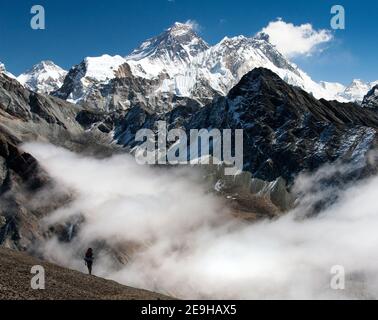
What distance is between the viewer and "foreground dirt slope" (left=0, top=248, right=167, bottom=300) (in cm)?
5466

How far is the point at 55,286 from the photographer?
2388 inches

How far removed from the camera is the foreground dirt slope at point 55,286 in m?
54.7

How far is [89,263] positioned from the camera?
76875mm

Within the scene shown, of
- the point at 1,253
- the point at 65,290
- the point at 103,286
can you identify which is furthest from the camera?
the point at 1,253
